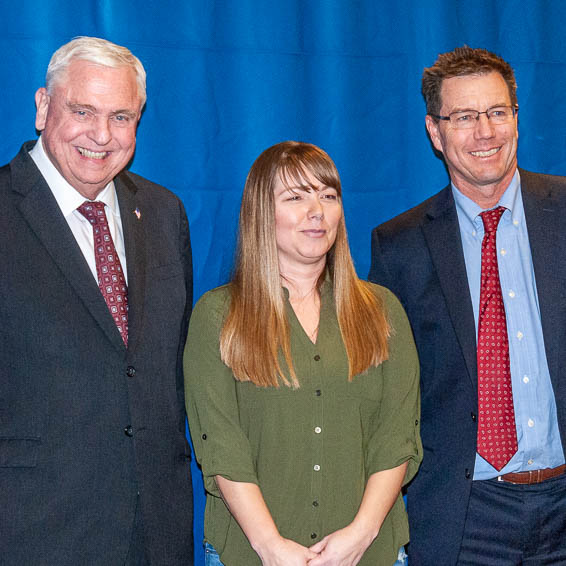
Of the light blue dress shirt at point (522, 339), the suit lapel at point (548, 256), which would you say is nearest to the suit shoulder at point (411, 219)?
the light blue dress shirt at point (522, 339)

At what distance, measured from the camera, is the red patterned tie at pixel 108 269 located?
201 cm

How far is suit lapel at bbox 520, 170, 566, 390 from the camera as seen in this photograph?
7.32 ft

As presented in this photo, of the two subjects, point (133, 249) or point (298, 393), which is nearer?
point (298, 393)

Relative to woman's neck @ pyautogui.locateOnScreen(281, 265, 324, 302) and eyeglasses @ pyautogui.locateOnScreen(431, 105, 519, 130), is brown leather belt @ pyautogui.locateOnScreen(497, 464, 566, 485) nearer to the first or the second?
woman's neck @ pyautogui.locateOnScreen(281, 265, 324, 302)

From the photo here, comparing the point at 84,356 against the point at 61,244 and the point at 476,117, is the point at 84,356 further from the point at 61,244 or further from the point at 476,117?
the point at 476,117

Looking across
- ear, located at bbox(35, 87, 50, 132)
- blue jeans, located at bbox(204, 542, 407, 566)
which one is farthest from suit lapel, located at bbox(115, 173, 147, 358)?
blue jeans, located at bbox(204, 542, 407, 566)

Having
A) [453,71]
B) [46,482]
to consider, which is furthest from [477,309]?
[46,482]

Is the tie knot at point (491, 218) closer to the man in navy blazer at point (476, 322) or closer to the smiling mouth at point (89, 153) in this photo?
the man in navy blazer at point (476, 322)

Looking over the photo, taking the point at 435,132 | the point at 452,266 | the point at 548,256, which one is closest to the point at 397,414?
the point at 452,266

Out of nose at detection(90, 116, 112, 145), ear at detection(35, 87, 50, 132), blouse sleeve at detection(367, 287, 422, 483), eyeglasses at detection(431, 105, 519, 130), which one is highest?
eyeglasses at detection(431, 105, 519, 130)

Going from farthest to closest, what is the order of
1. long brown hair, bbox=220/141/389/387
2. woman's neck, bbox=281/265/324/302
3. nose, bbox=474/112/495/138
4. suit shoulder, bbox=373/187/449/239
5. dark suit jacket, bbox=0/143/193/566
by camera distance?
Answer: suit shoulder, bbox=373/187/449/239 < nose, bbox=474/112/495/138 < woman's neck, bbox=281/265/324/302 < long brown hair, bbox=220/141/389/387 < dark suit jacket, bbox=0/143/193/566

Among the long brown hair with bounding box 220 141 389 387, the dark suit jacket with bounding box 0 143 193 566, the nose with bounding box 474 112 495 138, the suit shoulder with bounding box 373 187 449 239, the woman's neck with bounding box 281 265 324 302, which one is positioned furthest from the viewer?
the suit shoulder with bounding box 373 187 449 239

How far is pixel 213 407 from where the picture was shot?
197 centimetres

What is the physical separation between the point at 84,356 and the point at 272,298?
0.50 metres
